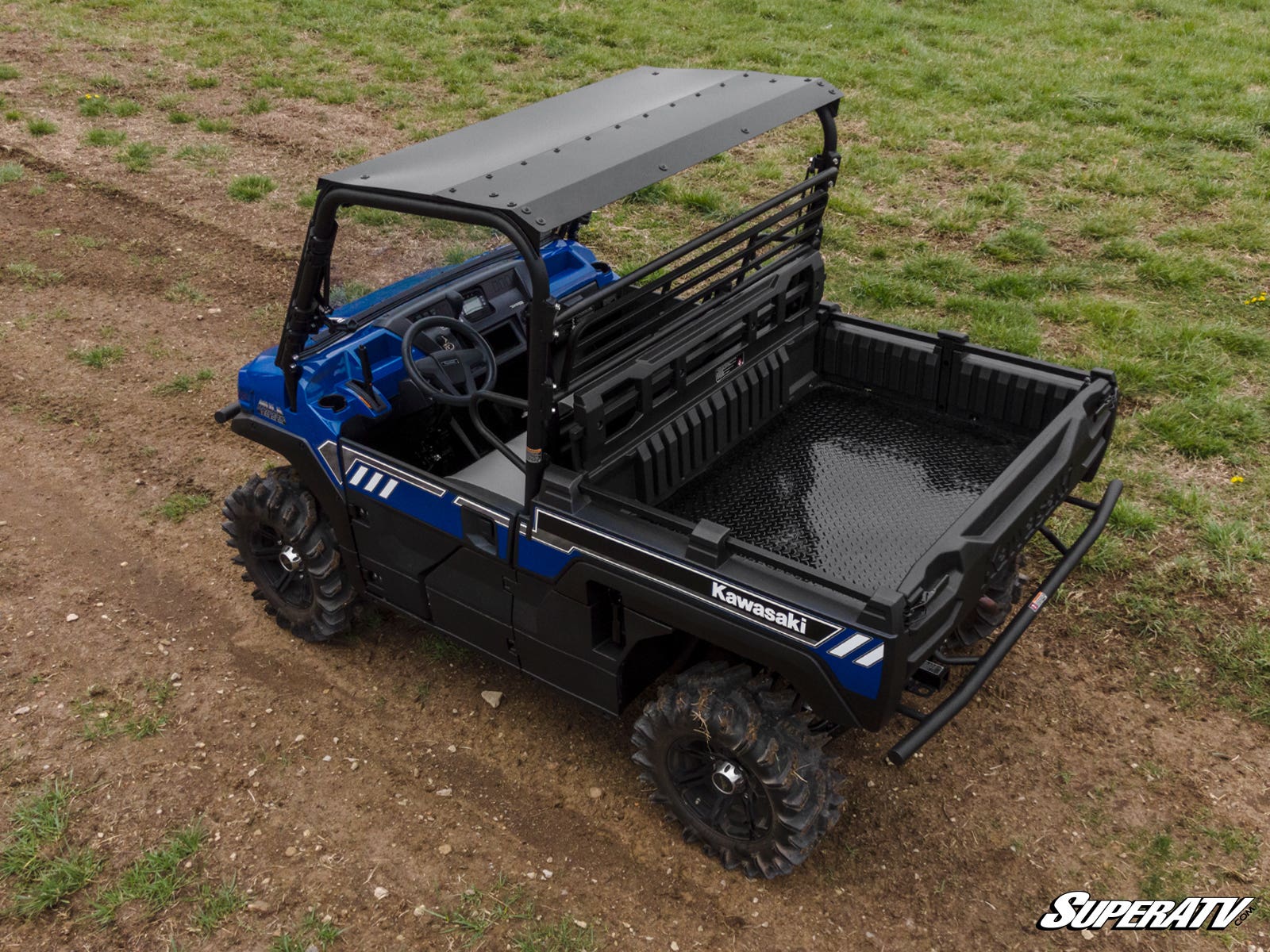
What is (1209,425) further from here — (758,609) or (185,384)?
(185,384)

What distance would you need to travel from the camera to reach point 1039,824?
3.78 metres

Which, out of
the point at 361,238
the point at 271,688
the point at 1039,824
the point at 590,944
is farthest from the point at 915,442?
the point at 361,238

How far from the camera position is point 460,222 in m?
3.48

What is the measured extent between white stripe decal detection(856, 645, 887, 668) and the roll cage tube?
1.13 metres

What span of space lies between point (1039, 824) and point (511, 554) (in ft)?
6.76

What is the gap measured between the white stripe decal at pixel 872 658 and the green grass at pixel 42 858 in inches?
105

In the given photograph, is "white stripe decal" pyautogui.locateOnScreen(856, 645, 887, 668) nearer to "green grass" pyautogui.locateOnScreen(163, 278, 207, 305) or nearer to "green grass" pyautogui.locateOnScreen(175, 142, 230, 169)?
"green grass" pyautogui.locateOnScreen(163, 278, 207, 305)

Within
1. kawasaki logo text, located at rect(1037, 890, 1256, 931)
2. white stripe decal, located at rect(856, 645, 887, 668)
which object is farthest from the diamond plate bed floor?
kawasaki logo text, located at rect(1037, 890, 1256, 931)

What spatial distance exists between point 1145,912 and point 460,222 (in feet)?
10.3

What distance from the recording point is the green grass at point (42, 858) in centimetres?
355

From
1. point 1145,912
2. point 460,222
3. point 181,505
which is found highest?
point 460,222

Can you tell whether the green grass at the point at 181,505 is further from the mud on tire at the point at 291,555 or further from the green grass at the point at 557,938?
the green grass at the point at 557,938

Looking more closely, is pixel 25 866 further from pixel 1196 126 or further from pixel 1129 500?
pixel 1196 126

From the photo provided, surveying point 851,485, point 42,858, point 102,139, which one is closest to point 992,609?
point 851,485
